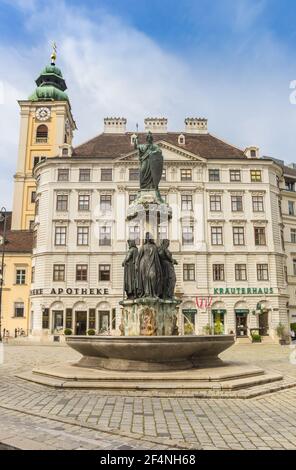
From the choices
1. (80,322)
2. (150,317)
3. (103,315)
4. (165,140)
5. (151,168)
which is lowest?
(150,317)

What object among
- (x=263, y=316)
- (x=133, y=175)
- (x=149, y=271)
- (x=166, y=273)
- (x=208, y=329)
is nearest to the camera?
(x=149, y=271)

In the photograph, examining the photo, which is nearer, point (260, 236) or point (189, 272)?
point (189, 272)

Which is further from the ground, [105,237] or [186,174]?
[186,174]

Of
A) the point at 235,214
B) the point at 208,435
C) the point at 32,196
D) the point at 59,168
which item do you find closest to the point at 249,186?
the point at 235,214

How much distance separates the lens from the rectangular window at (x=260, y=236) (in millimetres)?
42938

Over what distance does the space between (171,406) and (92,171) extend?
125 feet

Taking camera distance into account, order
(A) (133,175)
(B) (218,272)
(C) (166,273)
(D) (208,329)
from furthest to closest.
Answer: (A) (133,175) → (B) (218,272) → (D) (208,329) → (C) (166,273)

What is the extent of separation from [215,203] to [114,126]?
56.5ft

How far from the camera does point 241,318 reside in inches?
1626

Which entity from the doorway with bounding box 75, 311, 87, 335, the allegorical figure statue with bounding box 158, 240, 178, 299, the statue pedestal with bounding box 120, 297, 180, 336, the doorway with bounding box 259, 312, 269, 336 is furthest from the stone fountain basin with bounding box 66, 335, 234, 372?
the doorway with bounding box 259, 312, 269, 336

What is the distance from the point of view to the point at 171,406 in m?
8.00

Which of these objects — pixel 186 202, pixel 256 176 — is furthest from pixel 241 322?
pixel 256 176

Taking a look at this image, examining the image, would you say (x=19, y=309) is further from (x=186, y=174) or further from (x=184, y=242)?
(x=186, y=174)

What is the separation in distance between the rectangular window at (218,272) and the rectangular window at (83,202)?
14.7 metres
